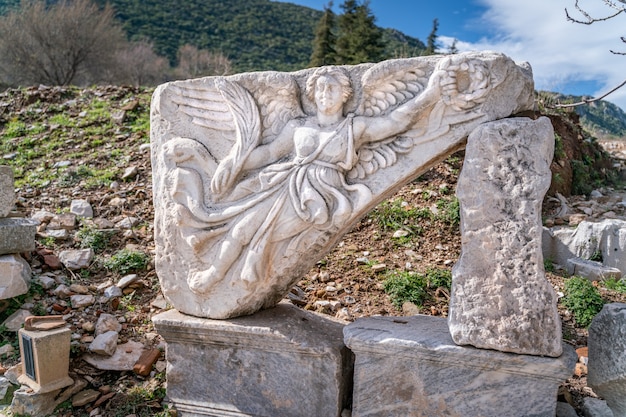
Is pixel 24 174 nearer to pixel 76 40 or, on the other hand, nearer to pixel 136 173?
pixel 136 173

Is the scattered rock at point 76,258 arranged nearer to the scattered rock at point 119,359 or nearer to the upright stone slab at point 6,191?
the upright stone slab at point 6,191

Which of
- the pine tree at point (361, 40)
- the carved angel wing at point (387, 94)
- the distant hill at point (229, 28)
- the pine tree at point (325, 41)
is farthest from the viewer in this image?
the distant hill at point (229, 28)

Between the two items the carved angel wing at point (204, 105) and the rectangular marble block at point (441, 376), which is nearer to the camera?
the rectangular marble block at point (441, 376)

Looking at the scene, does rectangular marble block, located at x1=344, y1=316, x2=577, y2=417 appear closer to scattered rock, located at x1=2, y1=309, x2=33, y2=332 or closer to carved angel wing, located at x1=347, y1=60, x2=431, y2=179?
carved angel wing, located at x1=347, y1=60, x2=431, y2=179

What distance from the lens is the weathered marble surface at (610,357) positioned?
1.90 meters

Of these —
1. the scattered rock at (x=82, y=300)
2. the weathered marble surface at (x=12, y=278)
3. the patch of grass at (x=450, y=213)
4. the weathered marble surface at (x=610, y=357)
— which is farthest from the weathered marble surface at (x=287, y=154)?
the patch of grass at (x=450, y=213)

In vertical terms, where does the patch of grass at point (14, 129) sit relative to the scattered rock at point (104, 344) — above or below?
above

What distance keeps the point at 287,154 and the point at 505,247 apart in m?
1.02

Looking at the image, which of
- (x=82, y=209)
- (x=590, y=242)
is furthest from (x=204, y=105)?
(x=590, y=242)

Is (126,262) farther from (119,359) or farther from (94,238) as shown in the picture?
(119,359)

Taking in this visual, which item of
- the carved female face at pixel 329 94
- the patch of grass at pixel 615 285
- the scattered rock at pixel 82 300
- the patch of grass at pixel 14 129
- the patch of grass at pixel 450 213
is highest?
the carved female face at pixel 329 94

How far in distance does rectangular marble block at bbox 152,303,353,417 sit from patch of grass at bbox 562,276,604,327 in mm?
→ 1612

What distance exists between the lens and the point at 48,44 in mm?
14289

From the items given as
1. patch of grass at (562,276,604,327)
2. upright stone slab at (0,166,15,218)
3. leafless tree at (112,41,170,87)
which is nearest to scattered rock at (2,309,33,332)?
upright stone slab at (0,166,15,218)
